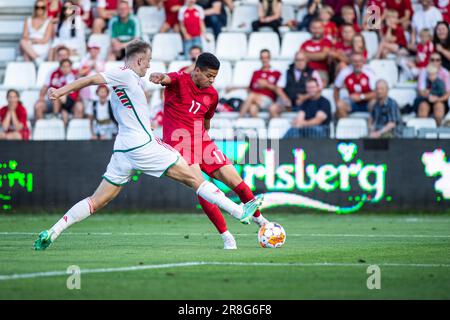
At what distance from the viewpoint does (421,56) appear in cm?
2203

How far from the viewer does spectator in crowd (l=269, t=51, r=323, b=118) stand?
21.2m

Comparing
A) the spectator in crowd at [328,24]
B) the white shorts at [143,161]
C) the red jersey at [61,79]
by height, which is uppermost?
the spectator in crowd at [328,24]

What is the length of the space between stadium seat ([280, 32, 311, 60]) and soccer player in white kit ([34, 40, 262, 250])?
1167 cm

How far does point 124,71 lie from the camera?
11383 millimetres

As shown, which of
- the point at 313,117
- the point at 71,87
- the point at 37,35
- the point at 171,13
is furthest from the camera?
the point at 37,35

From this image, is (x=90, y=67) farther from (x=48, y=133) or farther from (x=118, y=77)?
(x=118, y=77)

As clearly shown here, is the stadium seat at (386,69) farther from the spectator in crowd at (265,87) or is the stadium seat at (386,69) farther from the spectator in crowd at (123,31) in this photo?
the spectator in crowd at (123,31)

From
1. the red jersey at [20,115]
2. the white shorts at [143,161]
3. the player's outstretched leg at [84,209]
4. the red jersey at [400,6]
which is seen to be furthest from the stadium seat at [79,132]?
the white shorts at [143,161]

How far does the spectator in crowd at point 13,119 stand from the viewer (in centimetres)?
2064

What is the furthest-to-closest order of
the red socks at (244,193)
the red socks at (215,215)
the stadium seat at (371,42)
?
the stadium seat at (371,42)
the red socks at (244,193)
the red socks at (215,215)

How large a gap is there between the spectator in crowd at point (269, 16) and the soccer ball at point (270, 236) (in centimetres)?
1193

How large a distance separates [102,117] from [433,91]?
22.2ft

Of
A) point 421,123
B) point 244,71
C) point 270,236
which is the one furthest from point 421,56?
point 270,236
